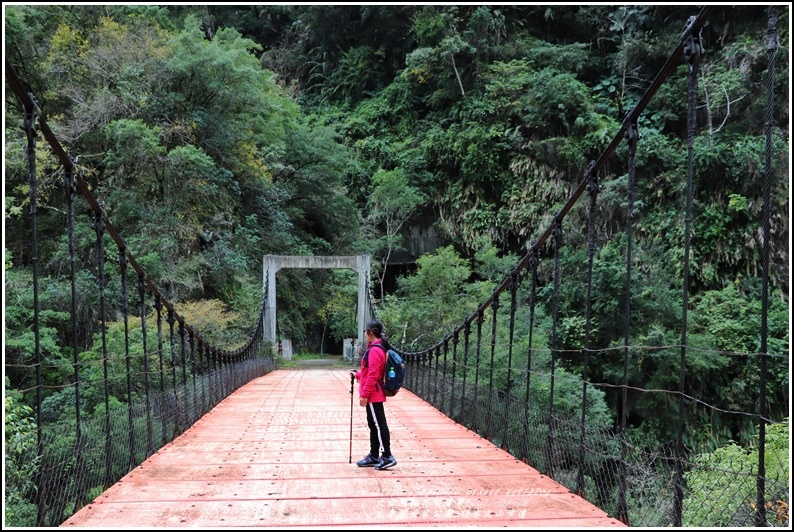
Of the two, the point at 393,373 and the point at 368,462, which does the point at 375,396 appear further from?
the point at 368,462

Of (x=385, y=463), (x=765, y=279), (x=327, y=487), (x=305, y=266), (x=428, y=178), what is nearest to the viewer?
(x=765, y=279)

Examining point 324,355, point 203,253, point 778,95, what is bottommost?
point 324,355

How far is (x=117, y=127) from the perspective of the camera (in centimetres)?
1240

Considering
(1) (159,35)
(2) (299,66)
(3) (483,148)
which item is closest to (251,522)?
(1) (159,35)

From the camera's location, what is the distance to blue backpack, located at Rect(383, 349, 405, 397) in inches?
137

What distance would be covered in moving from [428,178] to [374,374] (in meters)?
17.2

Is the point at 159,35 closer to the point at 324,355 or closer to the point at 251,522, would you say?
the point at 324,355

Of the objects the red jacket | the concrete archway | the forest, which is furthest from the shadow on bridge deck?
the concrete archway

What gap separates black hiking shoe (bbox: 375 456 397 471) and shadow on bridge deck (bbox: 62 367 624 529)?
4 centimetres

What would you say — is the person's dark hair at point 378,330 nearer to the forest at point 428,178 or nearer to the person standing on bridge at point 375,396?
the person standing on bridge at point 375,396

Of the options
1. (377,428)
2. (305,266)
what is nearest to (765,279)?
(377,428)

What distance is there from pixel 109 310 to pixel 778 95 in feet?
49.7

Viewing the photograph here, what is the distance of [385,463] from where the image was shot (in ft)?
11.2

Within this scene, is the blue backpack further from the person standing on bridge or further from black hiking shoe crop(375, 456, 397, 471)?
black hiking shoe crop(375, 456, 397, 471)
